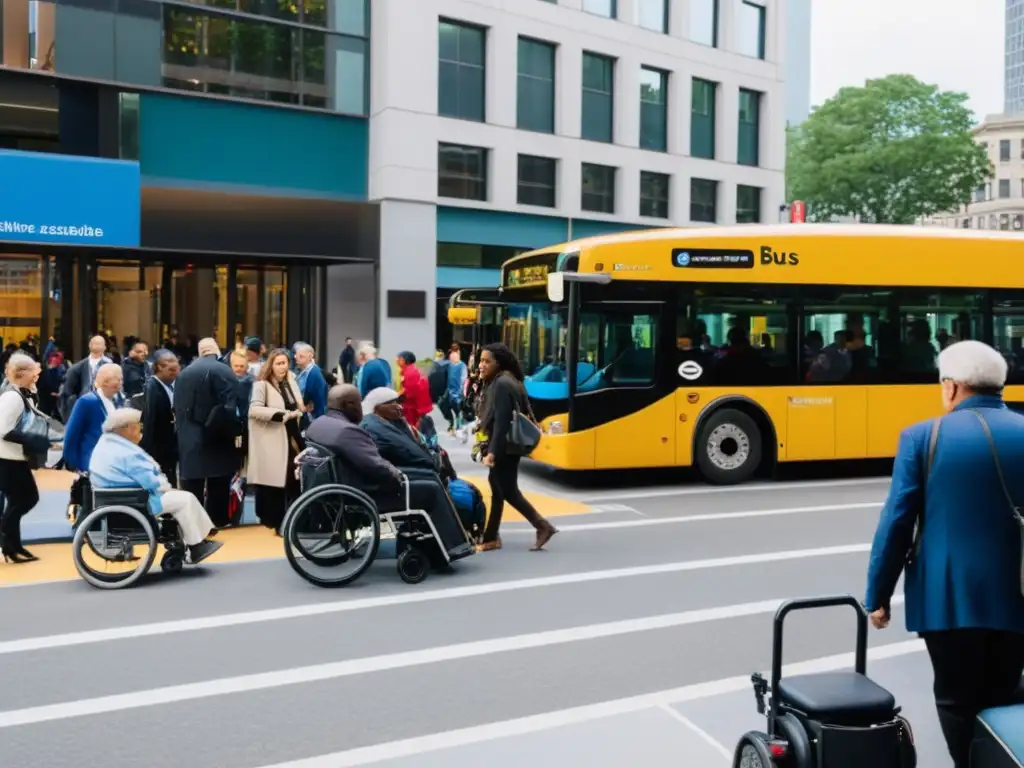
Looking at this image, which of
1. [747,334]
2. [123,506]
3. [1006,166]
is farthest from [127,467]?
[1006,166]

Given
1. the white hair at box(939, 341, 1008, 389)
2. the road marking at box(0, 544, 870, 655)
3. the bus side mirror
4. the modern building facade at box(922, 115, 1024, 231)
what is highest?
the modern building facade at box(922, 115, 1024, 231)

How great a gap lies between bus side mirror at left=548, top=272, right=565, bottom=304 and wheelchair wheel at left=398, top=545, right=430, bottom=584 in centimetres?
496

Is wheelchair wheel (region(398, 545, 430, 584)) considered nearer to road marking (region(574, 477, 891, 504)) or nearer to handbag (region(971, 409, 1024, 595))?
road marking (region(574, 477, 891, 504))

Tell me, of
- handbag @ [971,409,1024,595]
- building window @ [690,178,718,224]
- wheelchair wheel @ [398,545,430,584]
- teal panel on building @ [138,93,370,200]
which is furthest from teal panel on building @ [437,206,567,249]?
handbag @ [971,409,1024,595]

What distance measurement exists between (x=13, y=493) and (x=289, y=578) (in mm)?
2392

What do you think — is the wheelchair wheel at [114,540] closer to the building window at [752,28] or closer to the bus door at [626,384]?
the bus door at [626,384]

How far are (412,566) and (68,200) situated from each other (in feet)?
58.8

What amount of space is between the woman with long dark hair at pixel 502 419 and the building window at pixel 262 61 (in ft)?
63.0

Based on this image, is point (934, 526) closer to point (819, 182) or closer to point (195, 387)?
point (195, 387)

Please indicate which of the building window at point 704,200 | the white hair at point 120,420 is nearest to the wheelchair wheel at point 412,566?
the white hair at point 120,420

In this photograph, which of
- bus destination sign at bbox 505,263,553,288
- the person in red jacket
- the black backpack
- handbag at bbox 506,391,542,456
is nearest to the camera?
handbag at bbox 506,391,542,456

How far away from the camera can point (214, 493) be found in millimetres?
10492

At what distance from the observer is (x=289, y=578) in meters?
8.46

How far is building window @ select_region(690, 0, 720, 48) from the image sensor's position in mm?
35406
